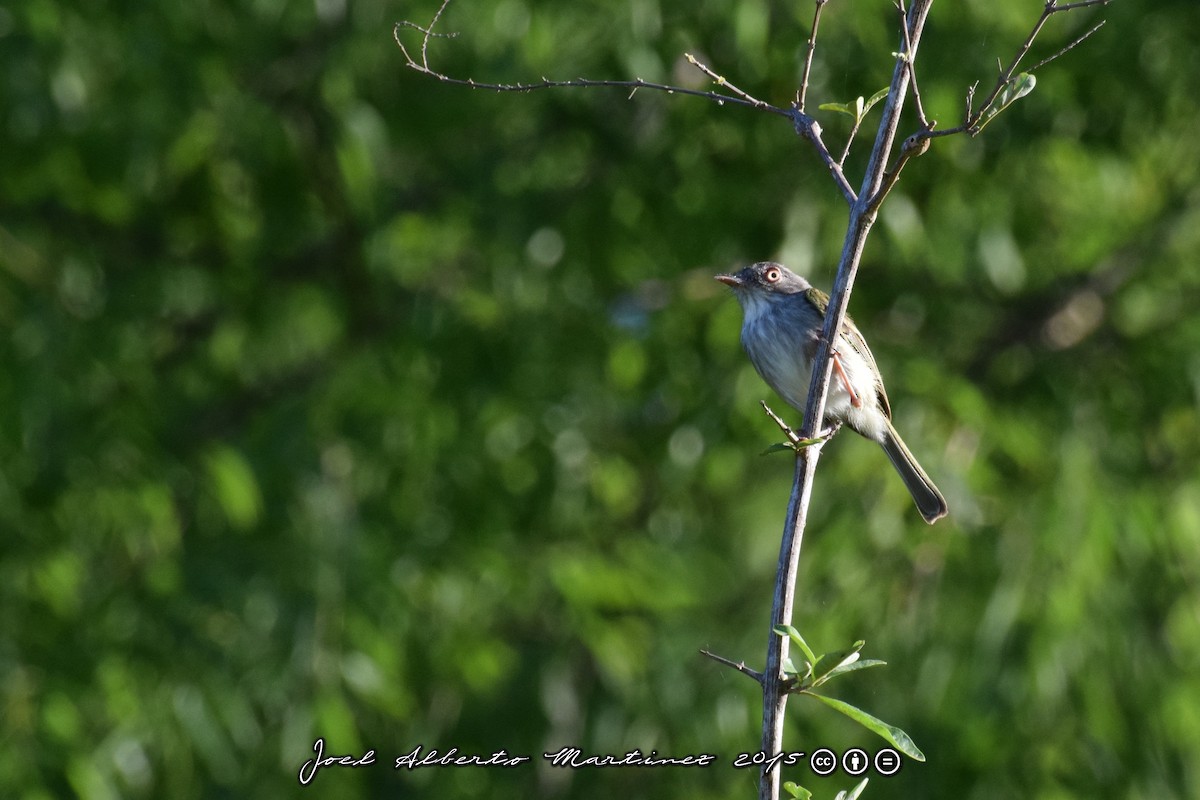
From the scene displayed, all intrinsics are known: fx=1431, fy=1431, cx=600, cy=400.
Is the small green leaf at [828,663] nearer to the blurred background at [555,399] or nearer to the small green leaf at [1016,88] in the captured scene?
the small green leaf at [1016,88]

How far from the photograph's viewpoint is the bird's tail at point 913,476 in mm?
4047

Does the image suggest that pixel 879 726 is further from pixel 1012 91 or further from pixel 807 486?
pixel 1012 91

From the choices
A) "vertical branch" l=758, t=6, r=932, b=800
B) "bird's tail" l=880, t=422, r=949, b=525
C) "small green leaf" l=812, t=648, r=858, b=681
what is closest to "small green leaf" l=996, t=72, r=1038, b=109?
"vertical branch" l=758, t=6, r=932, b=800

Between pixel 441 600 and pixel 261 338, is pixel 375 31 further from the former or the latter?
pixel 441 600

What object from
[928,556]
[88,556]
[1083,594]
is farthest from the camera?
[88,556]

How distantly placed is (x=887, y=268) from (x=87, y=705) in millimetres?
3746

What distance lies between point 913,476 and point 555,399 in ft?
7.32

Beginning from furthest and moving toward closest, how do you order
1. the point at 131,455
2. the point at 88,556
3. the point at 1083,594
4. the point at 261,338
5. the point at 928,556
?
the point at 261,338, the point at 88,556, the point at 131,455, the point at 928,556, the point at 1083,594

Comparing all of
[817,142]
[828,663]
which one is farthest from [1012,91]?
[828,663]

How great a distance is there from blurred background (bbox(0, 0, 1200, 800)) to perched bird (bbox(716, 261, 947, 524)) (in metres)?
1.11

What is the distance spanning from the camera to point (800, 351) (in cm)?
391

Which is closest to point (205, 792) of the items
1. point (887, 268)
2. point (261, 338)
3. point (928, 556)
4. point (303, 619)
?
point (303, 619)

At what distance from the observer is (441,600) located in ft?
21.7

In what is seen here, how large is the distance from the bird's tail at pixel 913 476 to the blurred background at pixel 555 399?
2.75ft
